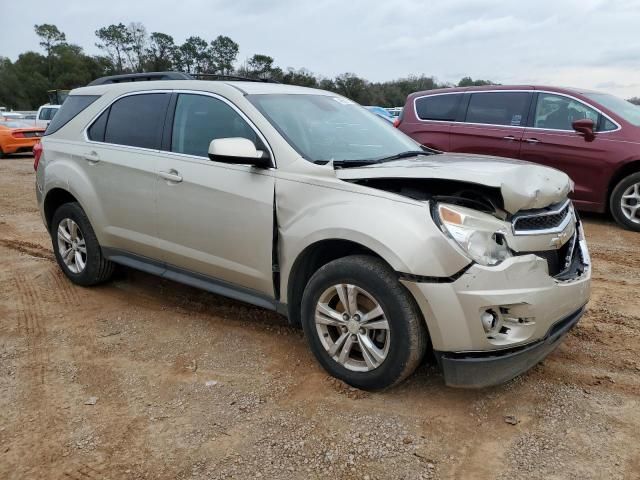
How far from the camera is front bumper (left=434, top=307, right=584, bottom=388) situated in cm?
262

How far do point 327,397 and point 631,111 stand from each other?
6.39m

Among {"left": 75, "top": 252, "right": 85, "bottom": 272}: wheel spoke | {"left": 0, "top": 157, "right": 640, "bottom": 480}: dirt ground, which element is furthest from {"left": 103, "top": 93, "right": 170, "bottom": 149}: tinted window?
{"left": 0, "top": 157, "right": 640, "bottom": 480}: dirt ground

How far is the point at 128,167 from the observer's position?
405 cm

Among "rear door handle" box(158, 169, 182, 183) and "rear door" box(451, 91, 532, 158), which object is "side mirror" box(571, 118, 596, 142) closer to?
"rear door" box(451, 91, 532, 158)

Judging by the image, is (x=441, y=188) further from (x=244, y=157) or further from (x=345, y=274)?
(x=244, y=157)

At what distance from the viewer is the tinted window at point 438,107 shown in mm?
8078

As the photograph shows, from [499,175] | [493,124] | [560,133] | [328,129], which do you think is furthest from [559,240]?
[493,124]

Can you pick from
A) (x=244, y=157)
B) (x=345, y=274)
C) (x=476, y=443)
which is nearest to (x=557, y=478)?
(x=476, y=443)

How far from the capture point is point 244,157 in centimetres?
316

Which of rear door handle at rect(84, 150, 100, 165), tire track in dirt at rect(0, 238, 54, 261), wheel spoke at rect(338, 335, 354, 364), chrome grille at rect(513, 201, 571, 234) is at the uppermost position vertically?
rear door handle at rect(84, 150, 100, 165)

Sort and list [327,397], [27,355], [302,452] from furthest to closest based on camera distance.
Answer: [27,355] < [327,397] < [302,452]

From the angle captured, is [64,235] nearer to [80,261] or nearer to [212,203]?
[80,261]

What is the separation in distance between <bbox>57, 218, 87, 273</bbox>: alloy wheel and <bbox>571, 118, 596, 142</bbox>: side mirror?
19.2 ft

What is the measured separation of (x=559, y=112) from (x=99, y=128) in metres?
5.78
